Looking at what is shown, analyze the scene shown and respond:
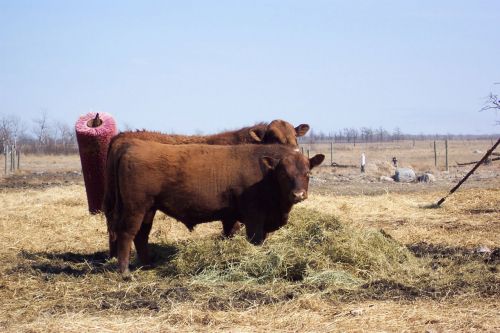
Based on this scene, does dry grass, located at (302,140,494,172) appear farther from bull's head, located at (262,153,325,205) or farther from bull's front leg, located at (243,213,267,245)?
bull's front leg, located at (243,213,267,245)

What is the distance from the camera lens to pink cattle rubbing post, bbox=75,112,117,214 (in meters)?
12.5

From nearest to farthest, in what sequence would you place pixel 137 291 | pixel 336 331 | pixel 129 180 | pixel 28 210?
pixel 336 331 → pixel 137 291 → pixel 129 180 → pixel 28 210

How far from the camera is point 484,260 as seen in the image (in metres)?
9.08

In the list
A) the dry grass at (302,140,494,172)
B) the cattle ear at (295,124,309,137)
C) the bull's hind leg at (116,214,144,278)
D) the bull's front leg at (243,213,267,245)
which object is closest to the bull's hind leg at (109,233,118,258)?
the bull's hind leg at (116,214,144,278)

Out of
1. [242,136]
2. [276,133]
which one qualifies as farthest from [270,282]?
[242,136]

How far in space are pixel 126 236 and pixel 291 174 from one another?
230 cm

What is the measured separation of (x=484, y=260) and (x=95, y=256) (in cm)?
575

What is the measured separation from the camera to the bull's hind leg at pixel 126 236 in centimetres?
887

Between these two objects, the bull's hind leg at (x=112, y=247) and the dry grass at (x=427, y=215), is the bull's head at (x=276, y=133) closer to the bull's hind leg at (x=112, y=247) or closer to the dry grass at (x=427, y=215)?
the dry grass at (x=427, y=215)

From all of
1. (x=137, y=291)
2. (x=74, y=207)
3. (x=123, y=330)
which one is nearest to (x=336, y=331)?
(x=123, y=330)

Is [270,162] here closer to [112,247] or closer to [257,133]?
[257,133]

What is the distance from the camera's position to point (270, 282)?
7.85 m

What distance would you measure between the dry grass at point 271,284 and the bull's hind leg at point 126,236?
21cm

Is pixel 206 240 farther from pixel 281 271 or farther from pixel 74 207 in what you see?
pixel 74 207
